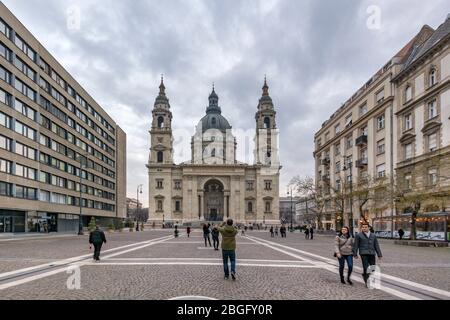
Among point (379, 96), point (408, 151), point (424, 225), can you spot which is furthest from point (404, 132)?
point (424, 225)

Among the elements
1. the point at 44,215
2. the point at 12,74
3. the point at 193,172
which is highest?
the point at 12,74

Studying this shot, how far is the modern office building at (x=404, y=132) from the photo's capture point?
1364 inches

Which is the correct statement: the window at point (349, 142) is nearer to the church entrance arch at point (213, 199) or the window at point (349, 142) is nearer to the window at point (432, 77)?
the window at point (432, 77)

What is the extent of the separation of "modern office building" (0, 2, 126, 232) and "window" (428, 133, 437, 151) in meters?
42.6

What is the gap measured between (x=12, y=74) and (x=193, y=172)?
63109 mm

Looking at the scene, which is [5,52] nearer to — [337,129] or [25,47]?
[25,47]

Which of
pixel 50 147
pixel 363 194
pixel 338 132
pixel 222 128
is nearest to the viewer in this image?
pixel 363 194

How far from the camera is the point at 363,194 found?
42.7 metres

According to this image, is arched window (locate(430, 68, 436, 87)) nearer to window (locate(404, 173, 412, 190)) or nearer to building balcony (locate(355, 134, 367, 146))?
window (locate(404, 173, 412, 190))

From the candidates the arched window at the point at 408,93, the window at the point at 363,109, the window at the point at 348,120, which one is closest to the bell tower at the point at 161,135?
the window at the point at 348,120

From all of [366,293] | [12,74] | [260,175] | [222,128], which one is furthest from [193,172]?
[366,293]

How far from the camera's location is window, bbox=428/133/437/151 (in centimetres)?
3681

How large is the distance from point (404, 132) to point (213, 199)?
7254 cm
